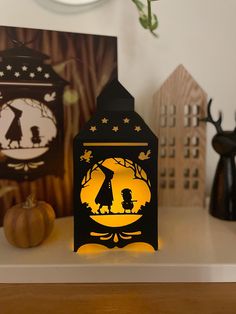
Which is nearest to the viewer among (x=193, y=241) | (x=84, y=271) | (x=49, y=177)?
(x=84, y=271)

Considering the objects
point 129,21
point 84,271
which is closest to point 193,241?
point 84,271

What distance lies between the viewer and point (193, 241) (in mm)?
746

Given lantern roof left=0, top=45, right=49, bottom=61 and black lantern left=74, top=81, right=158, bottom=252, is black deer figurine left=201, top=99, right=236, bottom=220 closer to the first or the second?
black lantern left=74, top=81, right=158, bottom=252

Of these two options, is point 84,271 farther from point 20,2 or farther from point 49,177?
point 20,2

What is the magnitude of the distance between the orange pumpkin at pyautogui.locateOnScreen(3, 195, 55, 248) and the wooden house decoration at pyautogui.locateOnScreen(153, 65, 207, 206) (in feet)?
1.36

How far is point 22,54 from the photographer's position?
809 millimetres

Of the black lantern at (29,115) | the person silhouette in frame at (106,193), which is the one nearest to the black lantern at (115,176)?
the person silhouette in frame at (106,193)

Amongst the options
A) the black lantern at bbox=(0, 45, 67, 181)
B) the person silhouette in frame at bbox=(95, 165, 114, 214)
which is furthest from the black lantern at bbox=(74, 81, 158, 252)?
the black lantern at bbox=(0, 45, 67, 181)

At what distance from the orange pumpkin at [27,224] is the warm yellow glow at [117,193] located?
114 millimetres

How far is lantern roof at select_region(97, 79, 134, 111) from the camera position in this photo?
0.69 m

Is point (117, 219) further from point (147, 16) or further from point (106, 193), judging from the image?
point (147, 16)

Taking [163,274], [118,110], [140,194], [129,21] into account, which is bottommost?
[163,274]

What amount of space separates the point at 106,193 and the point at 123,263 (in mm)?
163

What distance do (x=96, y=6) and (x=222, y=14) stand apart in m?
0.41
